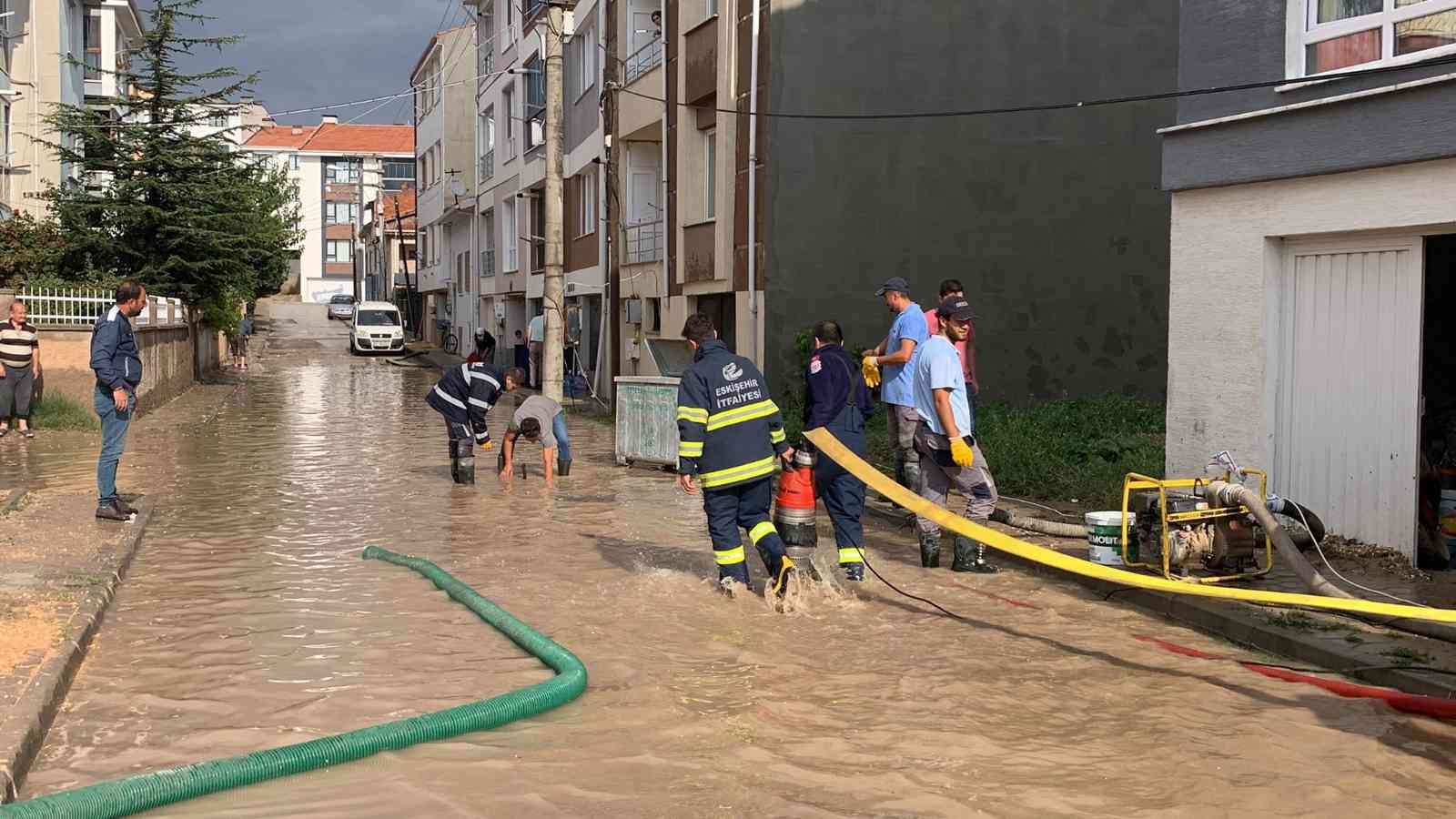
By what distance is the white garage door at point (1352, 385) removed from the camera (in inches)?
381

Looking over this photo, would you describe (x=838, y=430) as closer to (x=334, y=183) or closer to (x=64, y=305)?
(x=64, y=305)

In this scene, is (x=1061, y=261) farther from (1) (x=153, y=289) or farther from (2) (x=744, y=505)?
(1) (x=153, y=289)

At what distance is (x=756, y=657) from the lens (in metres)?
7.46

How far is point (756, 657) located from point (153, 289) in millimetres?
25804

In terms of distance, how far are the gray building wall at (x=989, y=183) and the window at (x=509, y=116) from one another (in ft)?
69.8

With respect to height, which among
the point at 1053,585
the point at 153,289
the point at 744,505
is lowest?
the point at 1053,585

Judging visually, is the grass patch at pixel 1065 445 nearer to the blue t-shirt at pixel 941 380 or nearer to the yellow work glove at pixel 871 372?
the yellow work glove at pixel 871 372

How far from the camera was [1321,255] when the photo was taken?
10344mm

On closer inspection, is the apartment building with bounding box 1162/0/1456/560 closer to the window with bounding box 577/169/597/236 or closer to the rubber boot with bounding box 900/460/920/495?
the rubber boot with bounding box 900/460/920/495

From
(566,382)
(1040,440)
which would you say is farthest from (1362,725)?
(566,382)

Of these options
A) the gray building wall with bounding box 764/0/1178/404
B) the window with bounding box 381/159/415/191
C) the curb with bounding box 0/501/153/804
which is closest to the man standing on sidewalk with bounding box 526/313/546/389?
the gray building wall with bounding box 764/0/1178/404

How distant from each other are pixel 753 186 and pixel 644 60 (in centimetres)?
687

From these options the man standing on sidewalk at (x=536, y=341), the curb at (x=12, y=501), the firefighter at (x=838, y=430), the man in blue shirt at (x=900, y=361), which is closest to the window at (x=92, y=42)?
the man standing on sidewalk at (x=536, y=341)

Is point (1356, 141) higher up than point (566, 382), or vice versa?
point (1356, 141)
